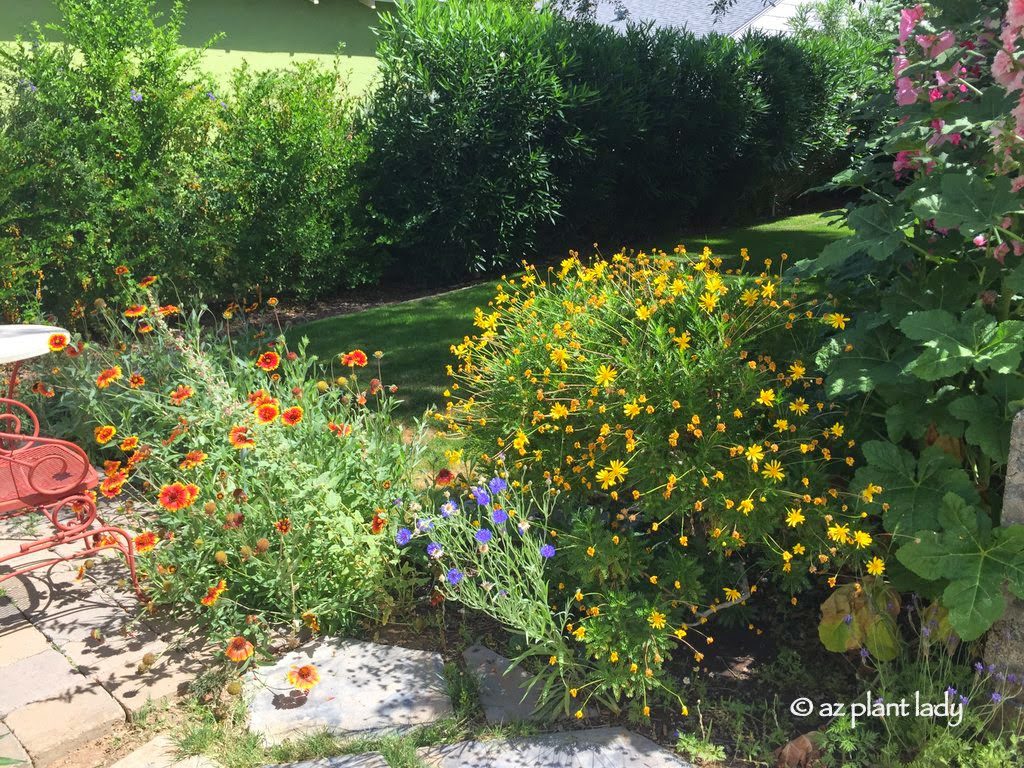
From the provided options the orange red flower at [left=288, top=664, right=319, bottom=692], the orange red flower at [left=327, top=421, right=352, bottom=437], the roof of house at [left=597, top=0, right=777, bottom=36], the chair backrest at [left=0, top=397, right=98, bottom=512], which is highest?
the roof of house at [left=597, top=0, right=777, bottom=36]

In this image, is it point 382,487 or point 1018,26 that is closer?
point 1018,26

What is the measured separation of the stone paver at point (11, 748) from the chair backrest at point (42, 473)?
894 millimetres

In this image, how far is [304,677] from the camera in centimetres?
271

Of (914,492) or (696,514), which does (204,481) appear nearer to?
(696,514)

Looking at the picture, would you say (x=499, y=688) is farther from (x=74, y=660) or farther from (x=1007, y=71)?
(x=1007, y=71)

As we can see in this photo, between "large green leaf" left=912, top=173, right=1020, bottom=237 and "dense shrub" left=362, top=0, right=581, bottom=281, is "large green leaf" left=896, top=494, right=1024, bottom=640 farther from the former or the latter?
"dense shrub" left=362, top=0, right=581, bottom=281

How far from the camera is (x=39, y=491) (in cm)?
327

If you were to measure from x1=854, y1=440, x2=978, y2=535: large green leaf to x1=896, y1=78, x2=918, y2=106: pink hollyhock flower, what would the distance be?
46.1 inches

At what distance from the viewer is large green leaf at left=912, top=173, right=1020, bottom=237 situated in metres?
2.43

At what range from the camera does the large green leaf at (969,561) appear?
233cm

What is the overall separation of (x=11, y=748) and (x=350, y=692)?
1000 mm

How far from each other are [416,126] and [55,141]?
9.71ft

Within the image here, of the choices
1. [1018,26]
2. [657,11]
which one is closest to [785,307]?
[1018,26]

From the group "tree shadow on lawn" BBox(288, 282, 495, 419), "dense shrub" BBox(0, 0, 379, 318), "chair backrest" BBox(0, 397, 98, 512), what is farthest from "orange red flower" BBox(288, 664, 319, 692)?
"dense shrub" BBox(0, 0, 379, 318)
